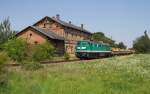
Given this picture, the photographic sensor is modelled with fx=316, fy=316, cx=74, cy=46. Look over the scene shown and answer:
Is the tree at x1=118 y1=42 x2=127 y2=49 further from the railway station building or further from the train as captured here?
the train

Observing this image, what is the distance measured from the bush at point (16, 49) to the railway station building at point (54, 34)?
16982 millimetres

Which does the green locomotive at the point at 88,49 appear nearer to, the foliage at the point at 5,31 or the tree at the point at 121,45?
the foliage at the point at 5,31

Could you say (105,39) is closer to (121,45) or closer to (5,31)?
(121,45)

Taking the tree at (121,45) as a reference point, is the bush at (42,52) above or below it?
below

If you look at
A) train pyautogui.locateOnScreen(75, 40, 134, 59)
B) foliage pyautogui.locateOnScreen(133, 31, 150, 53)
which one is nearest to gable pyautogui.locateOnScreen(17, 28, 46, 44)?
train pyautogui.locateOnScreen(75, 40, 134, 59)

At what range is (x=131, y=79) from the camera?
59.3ft

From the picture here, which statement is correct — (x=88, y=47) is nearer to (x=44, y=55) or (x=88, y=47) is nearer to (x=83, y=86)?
(x=44, y=55)

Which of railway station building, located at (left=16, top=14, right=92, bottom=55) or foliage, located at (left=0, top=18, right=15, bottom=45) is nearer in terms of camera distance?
foliage, located at (left=0, top=18, right=15, bottom=45)

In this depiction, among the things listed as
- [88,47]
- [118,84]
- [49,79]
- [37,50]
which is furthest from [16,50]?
[118,84]

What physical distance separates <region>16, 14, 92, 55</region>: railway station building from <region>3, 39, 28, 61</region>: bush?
16982 millimetres

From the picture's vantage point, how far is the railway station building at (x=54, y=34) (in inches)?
2242

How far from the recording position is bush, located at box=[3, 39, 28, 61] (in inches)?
1382

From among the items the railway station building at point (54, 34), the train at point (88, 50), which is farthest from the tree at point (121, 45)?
the train at point (88, 50)

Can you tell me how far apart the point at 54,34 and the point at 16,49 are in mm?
25794
